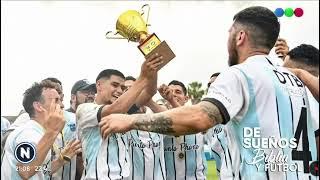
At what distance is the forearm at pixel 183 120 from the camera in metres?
2.41

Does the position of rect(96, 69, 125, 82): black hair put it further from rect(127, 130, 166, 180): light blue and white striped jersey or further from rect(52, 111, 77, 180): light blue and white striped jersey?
rect(127, 130, 166, 180): light blue and white striped jersey

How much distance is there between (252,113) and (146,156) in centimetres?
334

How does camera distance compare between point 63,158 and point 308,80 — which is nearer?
point 308,80

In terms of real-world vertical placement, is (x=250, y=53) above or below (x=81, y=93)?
below

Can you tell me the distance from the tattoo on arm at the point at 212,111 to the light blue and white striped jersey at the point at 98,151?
207 cm

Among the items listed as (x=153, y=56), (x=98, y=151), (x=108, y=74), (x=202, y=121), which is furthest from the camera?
(x=108, y=74)

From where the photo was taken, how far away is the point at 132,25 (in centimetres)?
387

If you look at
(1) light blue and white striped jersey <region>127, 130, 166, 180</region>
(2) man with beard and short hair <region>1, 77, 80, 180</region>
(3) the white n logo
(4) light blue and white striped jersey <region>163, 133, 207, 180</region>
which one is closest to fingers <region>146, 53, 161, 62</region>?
(2) man with beard and short hair <region>1, 77, 80, 180</region>

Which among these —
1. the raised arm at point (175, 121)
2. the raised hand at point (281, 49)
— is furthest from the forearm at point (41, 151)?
the raised arm at point (175, 121)

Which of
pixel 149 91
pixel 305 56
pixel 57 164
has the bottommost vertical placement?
pixel 57 164

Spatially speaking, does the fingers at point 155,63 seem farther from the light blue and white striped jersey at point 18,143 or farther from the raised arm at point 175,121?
the light blue and white striped jersey at point 18,143

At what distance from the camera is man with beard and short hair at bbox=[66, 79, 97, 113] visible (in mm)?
6117
